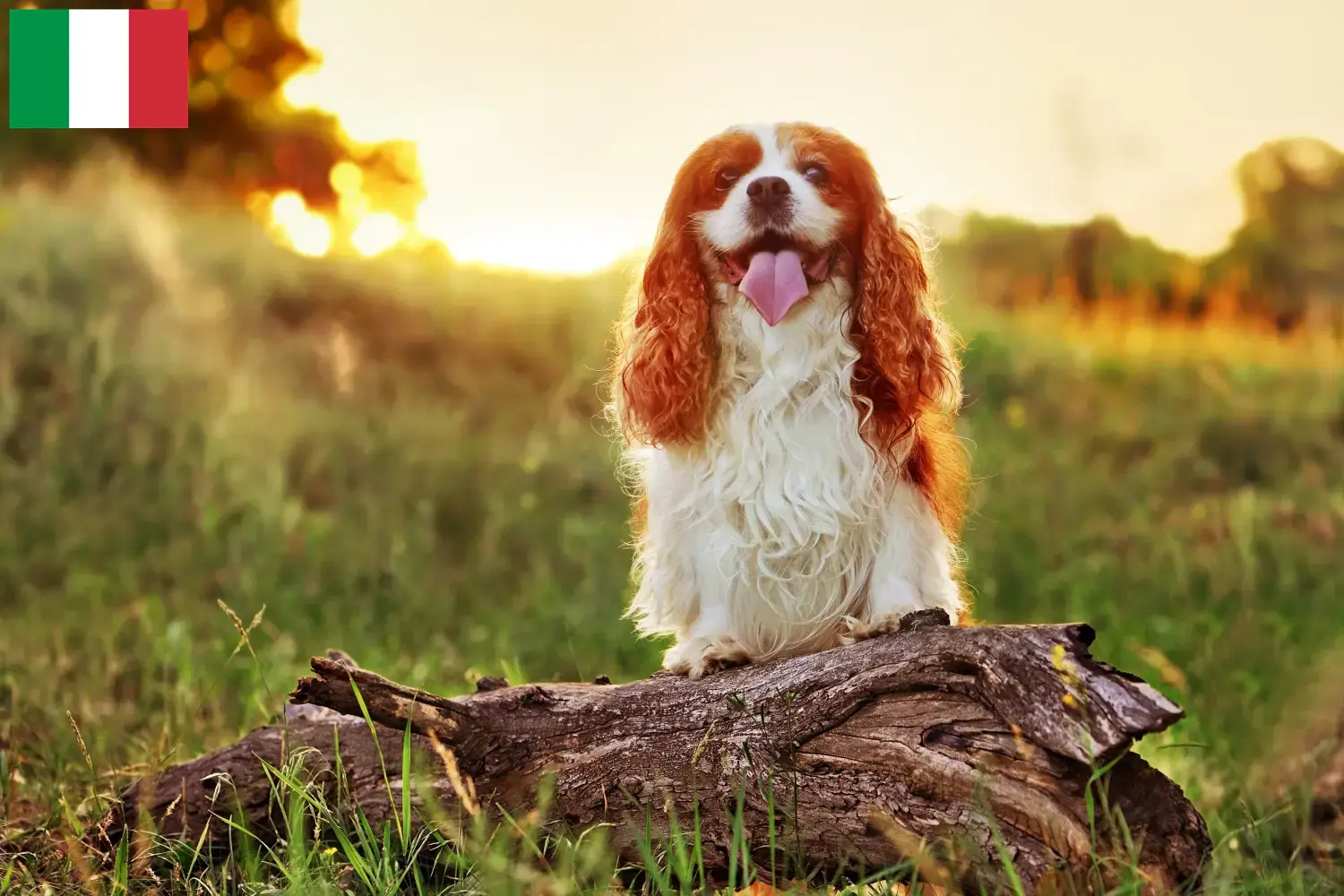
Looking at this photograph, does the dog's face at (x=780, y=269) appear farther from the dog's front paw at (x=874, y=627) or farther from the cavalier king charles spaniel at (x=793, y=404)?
the dog's front paw at (x=874, y=627)

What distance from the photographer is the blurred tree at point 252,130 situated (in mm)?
16391

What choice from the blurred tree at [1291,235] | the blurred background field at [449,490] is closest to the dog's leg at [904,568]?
the blurred background field at [449,490]

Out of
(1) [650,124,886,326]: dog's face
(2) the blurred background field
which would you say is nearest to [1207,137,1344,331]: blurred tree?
(2) the blurred background field

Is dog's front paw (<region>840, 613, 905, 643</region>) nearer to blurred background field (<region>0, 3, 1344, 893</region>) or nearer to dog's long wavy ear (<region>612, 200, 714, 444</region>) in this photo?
dog's long wavy ear (<region>612, 200, 714, 444</region>)

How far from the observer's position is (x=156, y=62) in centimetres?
540

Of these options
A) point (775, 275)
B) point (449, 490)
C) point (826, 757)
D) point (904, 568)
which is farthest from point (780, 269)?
point (449, 490)

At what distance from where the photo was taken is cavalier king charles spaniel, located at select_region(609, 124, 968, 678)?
2.74 metres

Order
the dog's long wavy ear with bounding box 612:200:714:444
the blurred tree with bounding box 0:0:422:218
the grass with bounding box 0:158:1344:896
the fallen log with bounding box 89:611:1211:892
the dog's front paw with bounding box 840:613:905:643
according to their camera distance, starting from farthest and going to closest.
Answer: the blurred tree with bounding box 0:0:422:218
the grass with bounding box 0:158:1344:896
the dog's long wavy ear with bounding box 612:200:714:444
the dog's front paw with bounding box 840:613:905:643
the fallen log with bounding box 89:611:1211:892

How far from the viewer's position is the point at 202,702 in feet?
13.9

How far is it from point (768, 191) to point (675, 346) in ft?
1.41

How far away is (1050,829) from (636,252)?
6.33 feet

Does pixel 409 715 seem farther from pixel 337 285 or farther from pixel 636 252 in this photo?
pixel 337 285

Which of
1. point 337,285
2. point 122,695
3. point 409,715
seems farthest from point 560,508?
point 409,715

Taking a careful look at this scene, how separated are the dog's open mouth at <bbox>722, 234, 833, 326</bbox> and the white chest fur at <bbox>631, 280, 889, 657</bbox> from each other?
0.26 feet
